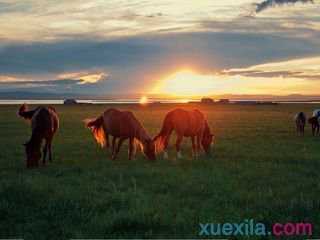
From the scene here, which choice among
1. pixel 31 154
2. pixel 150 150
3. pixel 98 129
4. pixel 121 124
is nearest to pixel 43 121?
pixel 31 154

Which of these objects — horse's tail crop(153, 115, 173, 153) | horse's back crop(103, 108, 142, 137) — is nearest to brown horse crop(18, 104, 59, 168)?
horse's back crop(103, 108, 142, 137)

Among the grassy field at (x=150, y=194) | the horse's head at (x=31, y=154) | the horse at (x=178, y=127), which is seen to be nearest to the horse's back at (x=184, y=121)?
the horse at (x=178, y=127)

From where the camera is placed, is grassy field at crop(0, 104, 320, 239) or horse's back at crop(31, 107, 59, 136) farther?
horse's back at crop(31, 107, 59, 136)

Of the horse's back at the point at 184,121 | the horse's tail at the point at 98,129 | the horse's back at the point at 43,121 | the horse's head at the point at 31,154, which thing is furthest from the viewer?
the horse's tail at the point at 98,129

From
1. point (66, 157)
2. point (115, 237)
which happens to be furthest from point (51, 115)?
point (115, 237)

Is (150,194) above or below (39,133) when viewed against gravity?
below

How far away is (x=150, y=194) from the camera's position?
11484 millimetres

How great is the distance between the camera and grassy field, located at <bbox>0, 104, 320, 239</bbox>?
8.91 meters

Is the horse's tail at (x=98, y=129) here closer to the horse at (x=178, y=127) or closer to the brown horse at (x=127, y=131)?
the brown horse at (x=127, y=131)

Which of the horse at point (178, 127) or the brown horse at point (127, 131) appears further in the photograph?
the horse at point (178, 127)

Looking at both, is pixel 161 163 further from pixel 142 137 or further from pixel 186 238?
pixel 186 238

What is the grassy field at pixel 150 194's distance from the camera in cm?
891

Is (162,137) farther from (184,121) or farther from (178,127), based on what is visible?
(184,121)

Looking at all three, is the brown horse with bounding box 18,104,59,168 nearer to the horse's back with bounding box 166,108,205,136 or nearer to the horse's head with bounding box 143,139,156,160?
the horse's head with bounding box 143,139,156,160
